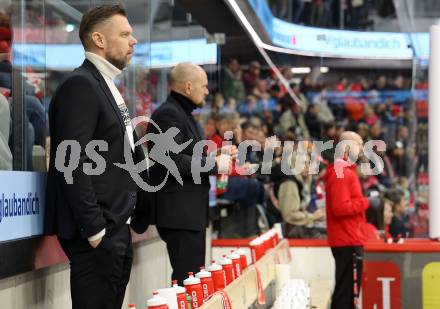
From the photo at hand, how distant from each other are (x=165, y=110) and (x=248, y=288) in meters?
1.06

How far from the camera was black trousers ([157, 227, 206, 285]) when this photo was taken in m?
5.03

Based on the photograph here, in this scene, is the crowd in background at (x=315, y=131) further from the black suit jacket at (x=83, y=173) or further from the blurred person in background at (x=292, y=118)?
the black suit jacket at (x=83, y=173)

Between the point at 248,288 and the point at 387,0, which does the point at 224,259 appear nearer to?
the point at 248,288

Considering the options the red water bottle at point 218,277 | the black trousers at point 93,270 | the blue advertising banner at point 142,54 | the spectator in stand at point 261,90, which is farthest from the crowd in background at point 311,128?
the black trousers at point 93,270

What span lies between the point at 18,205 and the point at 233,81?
641cm

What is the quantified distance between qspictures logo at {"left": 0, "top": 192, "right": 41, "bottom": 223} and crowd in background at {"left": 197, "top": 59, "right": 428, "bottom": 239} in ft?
11.8

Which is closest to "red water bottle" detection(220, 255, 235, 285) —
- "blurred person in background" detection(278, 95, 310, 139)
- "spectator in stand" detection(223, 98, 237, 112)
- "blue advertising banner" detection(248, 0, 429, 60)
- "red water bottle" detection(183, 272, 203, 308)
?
"red water bottle" detection(183, 272, 203, 308)

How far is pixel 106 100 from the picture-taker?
379cm

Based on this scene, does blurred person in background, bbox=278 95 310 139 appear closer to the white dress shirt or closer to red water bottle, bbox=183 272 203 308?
the white dress shirt

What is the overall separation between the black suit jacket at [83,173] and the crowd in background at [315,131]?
3603mm

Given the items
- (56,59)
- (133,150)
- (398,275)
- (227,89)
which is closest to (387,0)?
(227,89)

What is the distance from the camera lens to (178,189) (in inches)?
198

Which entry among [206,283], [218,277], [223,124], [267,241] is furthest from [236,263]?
[223,124]

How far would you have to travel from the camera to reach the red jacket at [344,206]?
7246 millimetres
